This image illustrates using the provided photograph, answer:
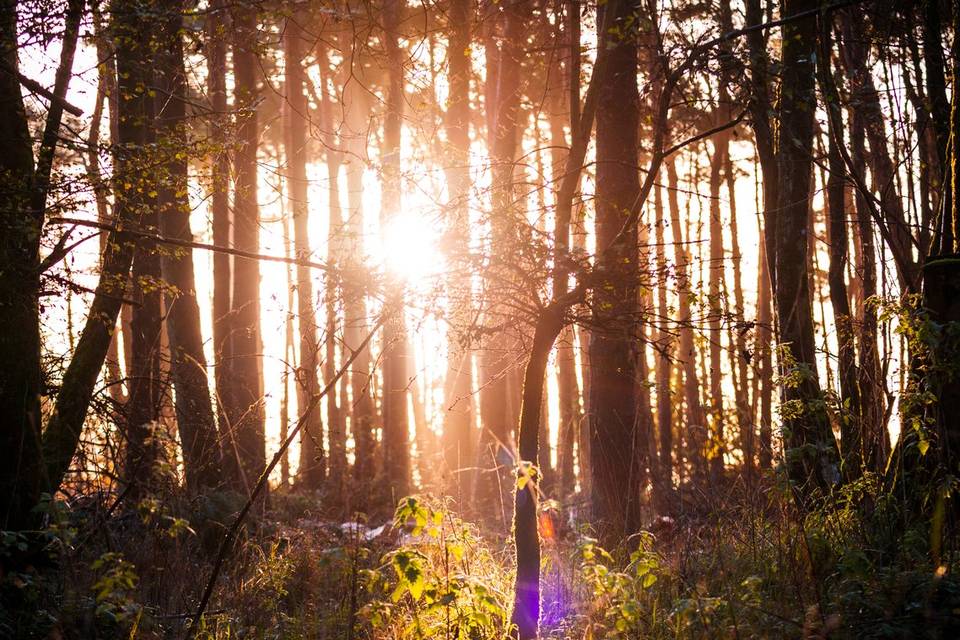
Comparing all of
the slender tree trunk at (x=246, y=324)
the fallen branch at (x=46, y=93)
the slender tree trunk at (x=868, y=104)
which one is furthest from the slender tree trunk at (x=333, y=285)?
the slender tree trunk at (x=868, y=104)

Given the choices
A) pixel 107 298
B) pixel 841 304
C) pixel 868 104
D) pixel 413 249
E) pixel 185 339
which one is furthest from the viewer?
pixel 841 304

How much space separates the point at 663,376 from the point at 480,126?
7.92m

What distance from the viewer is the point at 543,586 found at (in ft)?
20.3

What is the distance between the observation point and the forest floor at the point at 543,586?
168 inches

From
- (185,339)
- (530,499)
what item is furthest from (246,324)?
(530,499)

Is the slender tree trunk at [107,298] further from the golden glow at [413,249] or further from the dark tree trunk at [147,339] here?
the golden glow at [413,249]

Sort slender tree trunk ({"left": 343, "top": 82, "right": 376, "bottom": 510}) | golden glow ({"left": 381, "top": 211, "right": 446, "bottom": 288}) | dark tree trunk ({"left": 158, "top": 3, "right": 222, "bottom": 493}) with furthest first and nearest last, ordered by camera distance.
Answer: dark tree trunk ({"left": 158, "top": 3, "right": 222, "bottom": 493}), slender tree trunk ({"left": 343, "top": 82, "right": 376, "bottom": 510}), golden glow ({"left": 381, "top": 211, "right": 446, "bottom": 288})

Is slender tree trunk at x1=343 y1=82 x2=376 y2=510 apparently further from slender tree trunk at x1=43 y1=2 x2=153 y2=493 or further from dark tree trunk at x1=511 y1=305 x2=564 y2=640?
slender tree trunk at x1=43 y1=2 x2=153 y2=493

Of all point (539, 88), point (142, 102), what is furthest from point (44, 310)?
point (539, 88)

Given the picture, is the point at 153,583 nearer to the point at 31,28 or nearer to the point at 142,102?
the point at 31,28

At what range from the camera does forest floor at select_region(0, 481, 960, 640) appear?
14.0ft

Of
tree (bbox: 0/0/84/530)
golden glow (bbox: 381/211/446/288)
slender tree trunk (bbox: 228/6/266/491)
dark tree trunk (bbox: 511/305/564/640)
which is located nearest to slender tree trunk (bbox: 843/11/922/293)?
dark tree trunk (bbox: 511/305/564/640)

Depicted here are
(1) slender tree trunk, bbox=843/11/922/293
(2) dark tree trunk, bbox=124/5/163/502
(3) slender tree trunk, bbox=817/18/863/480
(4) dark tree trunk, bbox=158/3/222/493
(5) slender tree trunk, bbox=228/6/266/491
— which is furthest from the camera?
(5) slender tree trunk, bbox=228/6/266/491

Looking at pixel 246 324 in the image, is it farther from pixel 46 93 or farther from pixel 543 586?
pixel 543 586
